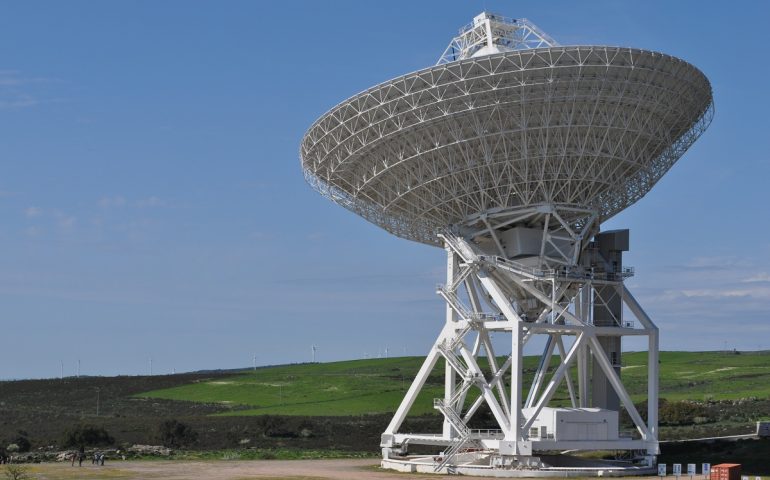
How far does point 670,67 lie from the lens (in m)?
45.5

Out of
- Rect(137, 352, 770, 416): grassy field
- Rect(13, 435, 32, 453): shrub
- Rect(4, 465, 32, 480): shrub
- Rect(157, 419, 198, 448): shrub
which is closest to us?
Rect(4, 465, 32, 480): shrub

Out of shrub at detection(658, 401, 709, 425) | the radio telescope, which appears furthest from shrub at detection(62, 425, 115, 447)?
shrub at detection(658, 401, 709, 425)

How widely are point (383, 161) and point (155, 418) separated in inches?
2138

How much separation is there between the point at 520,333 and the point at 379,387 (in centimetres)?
8059

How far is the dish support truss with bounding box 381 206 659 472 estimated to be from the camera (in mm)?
46812

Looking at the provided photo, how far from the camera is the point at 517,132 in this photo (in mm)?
46281

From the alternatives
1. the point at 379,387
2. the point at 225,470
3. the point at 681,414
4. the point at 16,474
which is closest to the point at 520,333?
the point at 225,470

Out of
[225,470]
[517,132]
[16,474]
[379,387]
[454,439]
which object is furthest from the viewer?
[379,387]

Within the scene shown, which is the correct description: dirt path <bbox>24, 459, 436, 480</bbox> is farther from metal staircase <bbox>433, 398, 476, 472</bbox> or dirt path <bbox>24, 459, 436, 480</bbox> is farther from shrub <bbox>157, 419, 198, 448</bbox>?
shrub <bbox>157, 419, 198, 448</bbox>

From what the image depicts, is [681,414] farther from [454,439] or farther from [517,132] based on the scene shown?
[517,132]

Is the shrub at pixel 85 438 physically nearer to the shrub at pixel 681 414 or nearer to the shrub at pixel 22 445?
the shrub at pixel 22 445

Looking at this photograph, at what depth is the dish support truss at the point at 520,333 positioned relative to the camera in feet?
154

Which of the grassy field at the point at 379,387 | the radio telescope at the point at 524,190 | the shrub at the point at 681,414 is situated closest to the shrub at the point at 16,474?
the radio telescope at the point at 524,190

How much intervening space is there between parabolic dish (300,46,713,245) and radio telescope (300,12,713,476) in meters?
0.08
